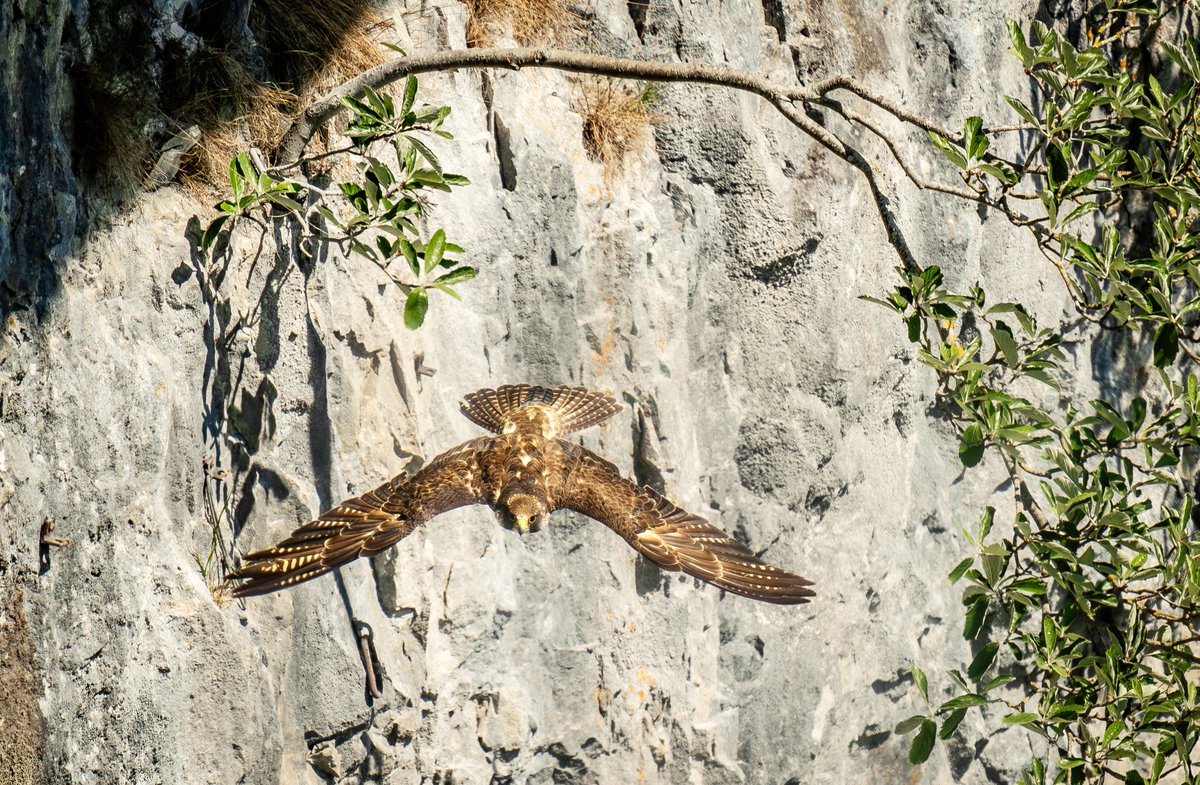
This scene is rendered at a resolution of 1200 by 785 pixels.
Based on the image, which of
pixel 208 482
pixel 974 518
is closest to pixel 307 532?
pixel 208 482

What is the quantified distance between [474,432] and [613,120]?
1.53 m

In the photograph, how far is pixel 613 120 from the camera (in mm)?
5137

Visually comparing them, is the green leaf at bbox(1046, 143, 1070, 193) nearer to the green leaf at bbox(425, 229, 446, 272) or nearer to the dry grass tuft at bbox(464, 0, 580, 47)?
the green leaf at bbox(425, 229, 446, 272)

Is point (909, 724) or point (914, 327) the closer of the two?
point (914, 327)

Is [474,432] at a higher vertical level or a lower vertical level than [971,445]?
higher

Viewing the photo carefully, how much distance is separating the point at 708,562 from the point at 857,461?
1875 millimetres

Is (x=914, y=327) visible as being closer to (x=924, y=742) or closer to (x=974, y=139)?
(x=974, y=139)

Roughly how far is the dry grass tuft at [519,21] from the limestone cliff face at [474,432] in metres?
0.12

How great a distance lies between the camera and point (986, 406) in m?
3.70

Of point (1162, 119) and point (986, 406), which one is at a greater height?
point (1162, 119)

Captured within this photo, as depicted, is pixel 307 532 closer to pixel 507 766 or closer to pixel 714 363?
pixel 507 766

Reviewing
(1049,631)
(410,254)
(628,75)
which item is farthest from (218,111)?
(1049,631)

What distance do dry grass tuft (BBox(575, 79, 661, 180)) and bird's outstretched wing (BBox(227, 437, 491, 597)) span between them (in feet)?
5.50

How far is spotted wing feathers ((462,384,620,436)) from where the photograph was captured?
4.62 m
